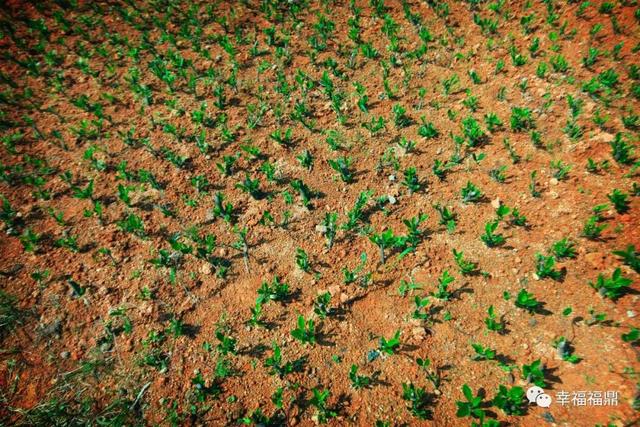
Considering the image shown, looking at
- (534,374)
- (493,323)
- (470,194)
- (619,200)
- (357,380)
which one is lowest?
(357,380)

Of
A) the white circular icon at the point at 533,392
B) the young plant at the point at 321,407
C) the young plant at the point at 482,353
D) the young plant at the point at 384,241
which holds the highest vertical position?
the young plant at the point at 384,241

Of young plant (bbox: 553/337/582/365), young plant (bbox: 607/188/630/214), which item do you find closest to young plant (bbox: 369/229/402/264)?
young plant (bbox: 553/337/582/365)

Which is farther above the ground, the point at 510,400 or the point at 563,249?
the point at 563,249

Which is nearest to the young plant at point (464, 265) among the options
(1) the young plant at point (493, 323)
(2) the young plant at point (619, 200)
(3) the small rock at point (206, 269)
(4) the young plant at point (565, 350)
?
(1) the young plant at point (493, 323)

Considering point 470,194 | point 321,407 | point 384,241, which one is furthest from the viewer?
point 470,194

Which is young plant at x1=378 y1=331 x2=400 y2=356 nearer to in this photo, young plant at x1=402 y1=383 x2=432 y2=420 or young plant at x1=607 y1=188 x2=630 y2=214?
young plant at x1=402 y1=383 x2=432 y2=420

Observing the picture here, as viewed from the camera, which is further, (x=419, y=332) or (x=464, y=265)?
(x=464, y=265)

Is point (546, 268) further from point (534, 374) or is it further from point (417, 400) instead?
point (417, 400)

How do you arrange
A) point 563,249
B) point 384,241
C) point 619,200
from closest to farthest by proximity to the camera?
point 563,249 < point 619,200 < point 384,241

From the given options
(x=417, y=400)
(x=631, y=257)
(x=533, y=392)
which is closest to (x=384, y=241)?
(x=417, y=400)

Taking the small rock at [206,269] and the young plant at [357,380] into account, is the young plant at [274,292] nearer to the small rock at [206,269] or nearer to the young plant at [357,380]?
the small rock at [206,269]
